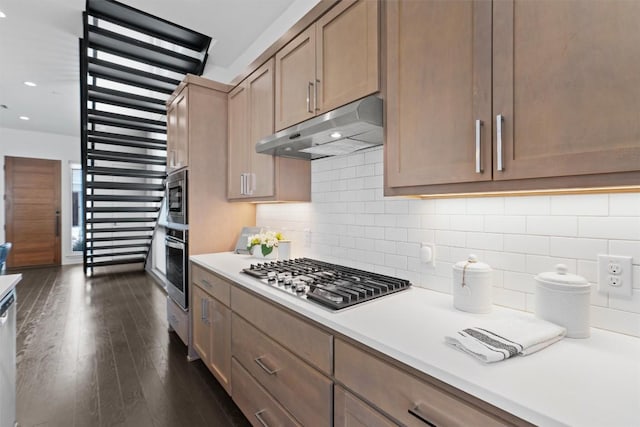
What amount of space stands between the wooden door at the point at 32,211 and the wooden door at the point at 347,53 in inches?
299

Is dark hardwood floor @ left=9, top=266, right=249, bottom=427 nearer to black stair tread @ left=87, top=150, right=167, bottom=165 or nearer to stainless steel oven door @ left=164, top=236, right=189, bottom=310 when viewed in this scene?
stainless steel oven door @ left=164, top=236, right=189, bottom=310

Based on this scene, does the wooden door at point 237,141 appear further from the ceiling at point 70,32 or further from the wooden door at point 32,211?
the wooden door at point 32,211

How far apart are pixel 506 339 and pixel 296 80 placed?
5.42 feet

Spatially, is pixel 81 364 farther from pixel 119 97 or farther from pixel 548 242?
pixel 548 242

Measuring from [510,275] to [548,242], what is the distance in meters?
0.19

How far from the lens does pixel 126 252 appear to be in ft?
19.2

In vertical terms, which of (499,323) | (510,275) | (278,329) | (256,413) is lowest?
(256,413)

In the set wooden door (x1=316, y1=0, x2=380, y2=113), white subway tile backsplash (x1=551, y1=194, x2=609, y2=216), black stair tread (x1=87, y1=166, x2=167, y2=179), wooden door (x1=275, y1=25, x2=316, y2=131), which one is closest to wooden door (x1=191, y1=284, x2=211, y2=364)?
wooden door (x1=275, y1=25, x2=316, y2=131)

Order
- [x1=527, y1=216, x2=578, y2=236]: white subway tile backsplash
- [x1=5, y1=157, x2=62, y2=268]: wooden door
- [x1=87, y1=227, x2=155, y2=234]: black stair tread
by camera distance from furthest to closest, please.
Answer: [x1=5, y1=157, x2=62, y2=268]: wooden door < [x1=87, y1=227, x2=155, y2=234]: black stair tread < [x1=527, y1=216, x2=578, y2=236]: white subway tile backsplash

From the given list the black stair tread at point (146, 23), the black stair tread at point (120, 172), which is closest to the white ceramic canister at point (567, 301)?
the black stair tread at point (146, 23)

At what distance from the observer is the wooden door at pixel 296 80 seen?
171 cm

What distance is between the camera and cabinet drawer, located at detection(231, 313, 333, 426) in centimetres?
116

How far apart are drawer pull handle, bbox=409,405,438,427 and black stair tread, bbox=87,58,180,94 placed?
3.87m

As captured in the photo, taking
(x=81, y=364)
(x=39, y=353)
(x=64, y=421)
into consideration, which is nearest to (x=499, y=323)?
(x=64, y=421)
